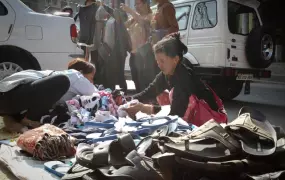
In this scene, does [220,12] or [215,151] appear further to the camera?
[220,12]

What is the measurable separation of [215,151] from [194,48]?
5.08 m

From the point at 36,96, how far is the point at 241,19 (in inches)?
194

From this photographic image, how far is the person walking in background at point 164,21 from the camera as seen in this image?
468cm

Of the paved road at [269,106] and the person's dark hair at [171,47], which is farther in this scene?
the paved road at [269,106]

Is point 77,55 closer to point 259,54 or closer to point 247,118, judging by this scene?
point 259,54

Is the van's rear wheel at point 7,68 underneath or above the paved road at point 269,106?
above

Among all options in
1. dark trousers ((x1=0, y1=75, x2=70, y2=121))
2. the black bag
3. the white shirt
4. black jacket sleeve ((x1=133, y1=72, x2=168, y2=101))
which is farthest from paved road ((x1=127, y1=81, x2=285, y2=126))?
dark trousers ((x1=0, y1=75, x2=70, y2=121))

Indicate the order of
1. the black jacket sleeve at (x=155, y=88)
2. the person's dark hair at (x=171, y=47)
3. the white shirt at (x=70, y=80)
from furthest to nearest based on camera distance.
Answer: the black jacket sleeve at (x=155, y=88) < the white shirt at (x=70, y=80) < the person's dark hair at (x=171, y=47)

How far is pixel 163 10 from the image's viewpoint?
4707 mm

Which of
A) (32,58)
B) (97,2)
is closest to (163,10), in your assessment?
(97,2)

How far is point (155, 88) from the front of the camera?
3.67 m

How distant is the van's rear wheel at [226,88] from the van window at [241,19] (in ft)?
3.37

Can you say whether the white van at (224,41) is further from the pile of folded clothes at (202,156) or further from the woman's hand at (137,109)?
the pile of folded clothes at (202,156)

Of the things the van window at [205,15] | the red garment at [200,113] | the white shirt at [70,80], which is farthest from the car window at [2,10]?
the red garment at [200,113]
